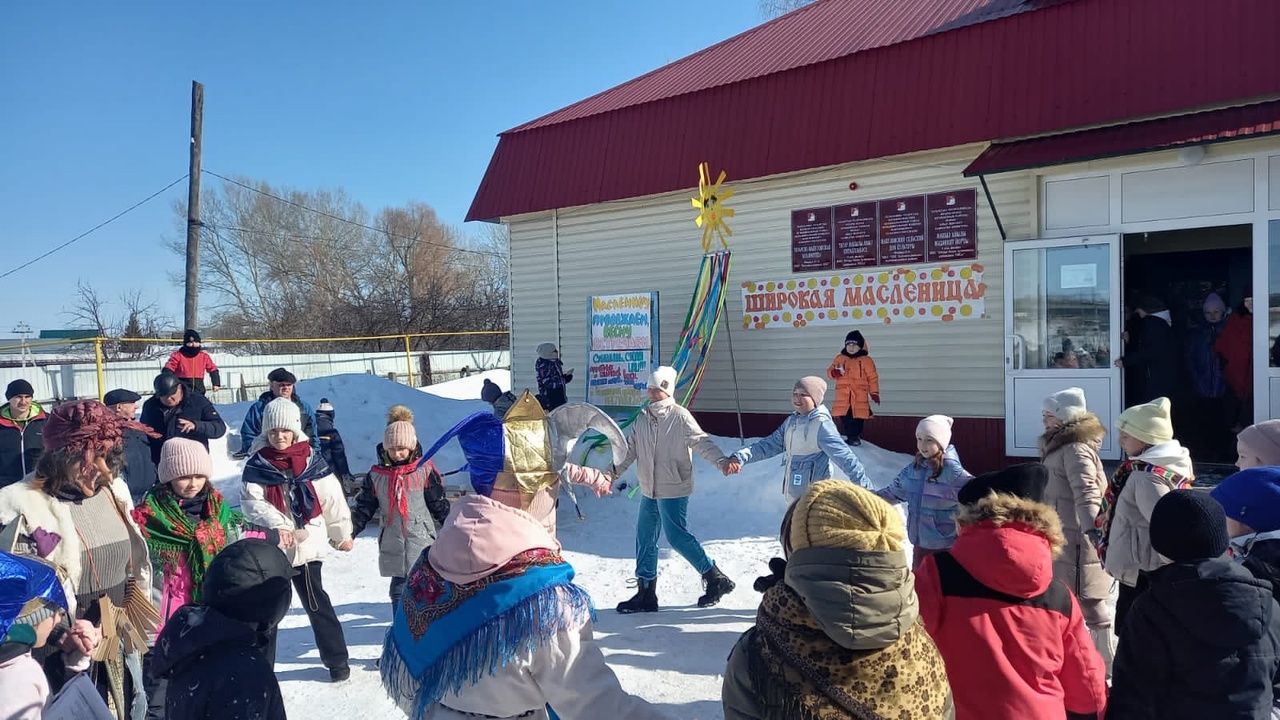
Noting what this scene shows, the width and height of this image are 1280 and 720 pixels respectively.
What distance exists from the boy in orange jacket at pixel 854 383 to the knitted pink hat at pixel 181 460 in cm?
671

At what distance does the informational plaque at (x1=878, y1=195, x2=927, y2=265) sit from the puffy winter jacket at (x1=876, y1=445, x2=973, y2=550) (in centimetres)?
528

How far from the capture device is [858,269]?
9422 millimetres

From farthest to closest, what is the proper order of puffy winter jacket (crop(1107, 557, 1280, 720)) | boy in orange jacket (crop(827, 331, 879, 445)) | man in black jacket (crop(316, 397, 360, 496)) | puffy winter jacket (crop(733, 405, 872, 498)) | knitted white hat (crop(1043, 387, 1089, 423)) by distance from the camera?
boy in orange jacket (crop(827, 331, 879, 445)) → man in black jacket (crop(316, 397, 360, 496)) → puffy winter jacket (crop(733, 405, 872, 498)) → knitted white hat (crop(1043, 387, 1089, 423)) → puffy winter jacket (crop(1107, 557, 1280, 720))

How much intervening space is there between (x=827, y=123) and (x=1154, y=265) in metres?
5.75

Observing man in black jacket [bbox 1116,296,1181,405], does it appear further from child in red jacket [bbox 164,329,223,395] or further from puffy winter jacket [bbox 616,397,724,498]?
child in red jacket [bbox 164,329,223,395]

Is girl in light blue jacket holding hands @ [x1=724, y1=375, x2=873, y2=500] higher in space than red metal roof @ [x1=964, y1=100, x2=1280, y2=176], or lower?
lower

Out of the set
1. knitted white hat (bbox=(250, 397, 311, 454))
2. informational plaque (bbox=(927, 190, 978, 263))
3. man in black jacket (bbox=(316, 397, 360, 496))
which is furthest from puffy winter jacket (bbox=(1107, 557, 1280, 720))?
informational plaque (bbox=(927, 190, 978, 263))

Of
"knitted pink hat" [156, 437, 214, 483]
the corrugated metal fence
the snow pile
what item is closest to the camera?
"knitted pink hat" [156, 437, 214, 483]

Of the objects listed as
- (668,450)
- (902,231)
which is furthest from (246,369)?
(668,450)

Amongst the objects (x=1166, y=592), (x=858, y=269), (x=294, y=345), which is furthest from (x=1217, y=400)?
(x=294, y=345)

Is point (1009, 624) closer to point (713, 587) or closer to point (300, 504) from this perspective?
point (300, 504)

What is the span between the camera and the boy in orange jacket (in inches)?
347

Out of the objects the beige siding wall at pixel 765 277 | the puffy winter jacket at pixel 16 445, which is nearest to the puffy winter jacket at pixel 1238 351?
the beige siding wall at pixel 765 277

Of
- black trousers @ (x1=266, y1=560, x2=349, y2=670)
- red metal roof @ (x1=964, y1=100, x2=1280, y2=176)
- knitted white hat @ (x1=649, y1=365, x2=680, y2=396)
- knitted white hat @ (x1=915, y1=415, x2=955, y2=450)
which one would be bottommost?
black trousers @ (x1=266, y1=560, x2=349, y2=670)
